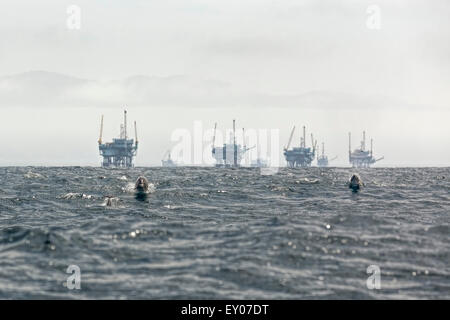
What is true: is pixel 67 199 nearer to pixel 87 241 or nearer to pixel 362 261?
pixel 87 241

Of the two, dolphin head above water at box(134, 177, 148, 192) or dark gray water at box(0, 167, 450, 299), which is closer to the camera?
dark gray water at box(0, 167, 450, 299)

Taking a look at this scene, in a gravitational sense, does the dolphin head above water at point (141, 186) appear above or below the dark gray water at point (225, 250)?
above

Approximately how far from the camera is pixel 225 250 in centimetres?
2381

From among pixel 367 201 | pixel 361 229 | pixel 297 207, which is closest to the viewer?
pixel 361 229

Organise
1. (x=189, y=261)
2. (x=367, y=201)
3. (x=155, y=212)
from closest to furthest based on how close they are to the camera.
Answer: (x=189, y=261), (x=155, y=212), (x=367, y=201)

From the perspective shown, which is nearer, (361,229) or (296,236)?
(296,236)

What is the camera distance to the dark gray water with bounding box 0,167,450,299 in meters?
18.5

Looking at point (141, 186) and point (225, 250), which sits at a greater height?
point (141, 186)

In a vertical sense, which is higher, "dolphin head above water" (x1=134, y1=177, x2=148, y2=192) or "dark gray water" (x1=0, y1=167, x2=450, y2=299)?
"dolphin head above water" (x1=134, y1=177, x2=148, y2=192)

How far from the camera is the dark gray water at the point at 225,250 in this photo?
18.5 m

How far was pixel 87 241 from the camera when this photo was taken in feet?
84.9

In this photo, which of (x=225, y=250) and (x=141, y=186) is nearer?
(x=225, y=250)
